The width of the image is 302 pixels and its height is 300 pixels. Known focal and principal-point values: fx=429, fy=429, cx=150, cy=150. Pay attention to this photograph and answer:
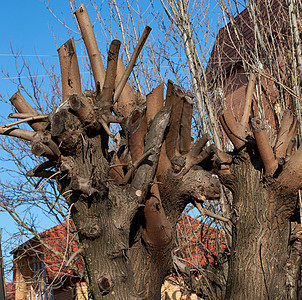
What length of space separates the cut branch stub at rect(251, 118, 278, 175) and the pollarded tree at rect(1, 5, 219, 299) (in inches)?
25.0

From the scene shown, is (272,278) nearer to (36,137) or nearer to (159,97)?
(159,97)

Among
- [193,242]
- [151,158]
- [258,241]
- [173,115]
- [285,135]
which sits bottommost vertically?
[258,241]

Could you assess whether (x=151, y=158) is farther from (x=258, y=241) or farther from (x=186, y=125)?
(x=258, y=241)

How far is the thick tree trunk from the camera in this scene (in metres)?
4.84

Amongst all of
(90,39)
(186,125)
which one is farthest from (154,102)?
(90,39)

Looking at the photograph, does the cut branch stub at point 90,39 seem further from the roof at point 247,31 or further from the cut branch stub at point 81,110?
the roof at point 247,31

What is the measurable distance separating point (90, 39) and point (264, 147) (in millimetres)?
2400

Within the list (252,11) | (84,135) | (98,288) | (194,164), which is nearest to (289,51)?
(252,11)

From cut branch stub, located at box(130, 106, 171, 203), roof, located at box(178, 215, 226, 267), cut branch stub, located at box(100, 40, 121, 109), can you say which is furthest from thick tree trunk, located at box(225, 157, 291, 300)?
roof, located at box(178, 215, 226, 267)

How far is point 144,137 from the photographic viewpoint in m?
4.63

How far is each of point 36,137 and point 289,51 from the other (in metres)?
5.58

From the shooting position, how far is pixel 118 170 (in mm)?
4656

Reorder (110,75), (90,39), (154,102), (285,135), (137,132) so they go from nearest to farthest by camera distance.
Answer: (110,75), (137,132), (154,102), (90,39), (285,135)

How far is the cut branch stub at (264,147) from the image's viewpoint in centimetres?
495
